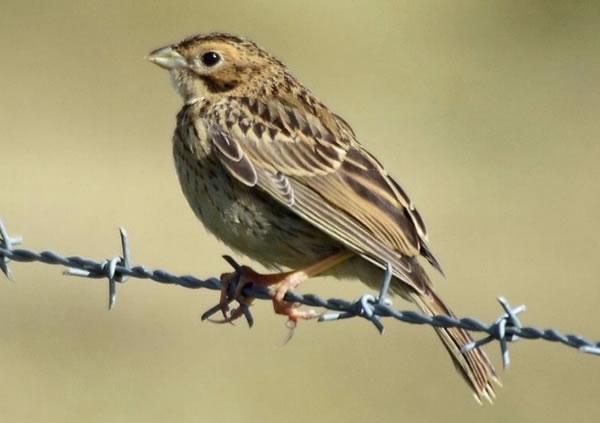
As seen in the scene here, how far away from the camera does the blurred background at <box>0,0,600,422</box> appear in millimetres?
13562

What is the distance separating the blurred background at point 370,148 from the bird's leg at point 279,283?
4.66m

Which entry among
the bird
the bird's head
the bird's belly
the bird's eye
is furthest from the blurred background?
the bird's belly

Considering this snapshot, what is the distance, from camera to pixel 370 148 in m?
20.5

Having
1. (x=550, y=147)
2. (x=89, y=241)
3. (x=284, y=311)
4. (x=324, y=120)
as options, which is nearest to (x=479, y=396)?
(x=284, y=311)

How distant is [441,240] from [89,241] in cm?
406

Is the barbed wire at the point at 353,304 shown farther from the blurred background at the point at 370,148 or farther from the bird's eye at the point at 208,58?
the blurred background at the point at 370,148

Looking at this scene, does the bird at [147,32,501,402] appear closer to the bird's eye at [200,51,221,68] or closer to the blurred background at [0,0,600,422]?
the bird's eye at [200,51,221,68]

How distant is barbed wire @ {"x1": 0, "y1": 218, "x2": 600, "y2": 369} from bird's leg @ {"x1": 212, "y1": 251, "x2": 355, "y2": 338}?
0.03 meters

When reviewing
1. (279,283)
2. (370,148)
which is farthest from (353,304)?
(370,148)

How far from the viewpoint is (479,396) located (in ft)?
23.3

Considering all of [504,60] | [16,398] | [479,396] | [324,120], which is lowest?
[16,398]

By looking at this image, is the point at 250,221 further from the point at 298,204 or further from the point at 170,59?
the point at 170,59

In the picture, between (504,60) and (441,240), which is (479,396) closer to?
(441,240)

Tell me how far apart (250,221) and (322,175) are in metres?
0.51
